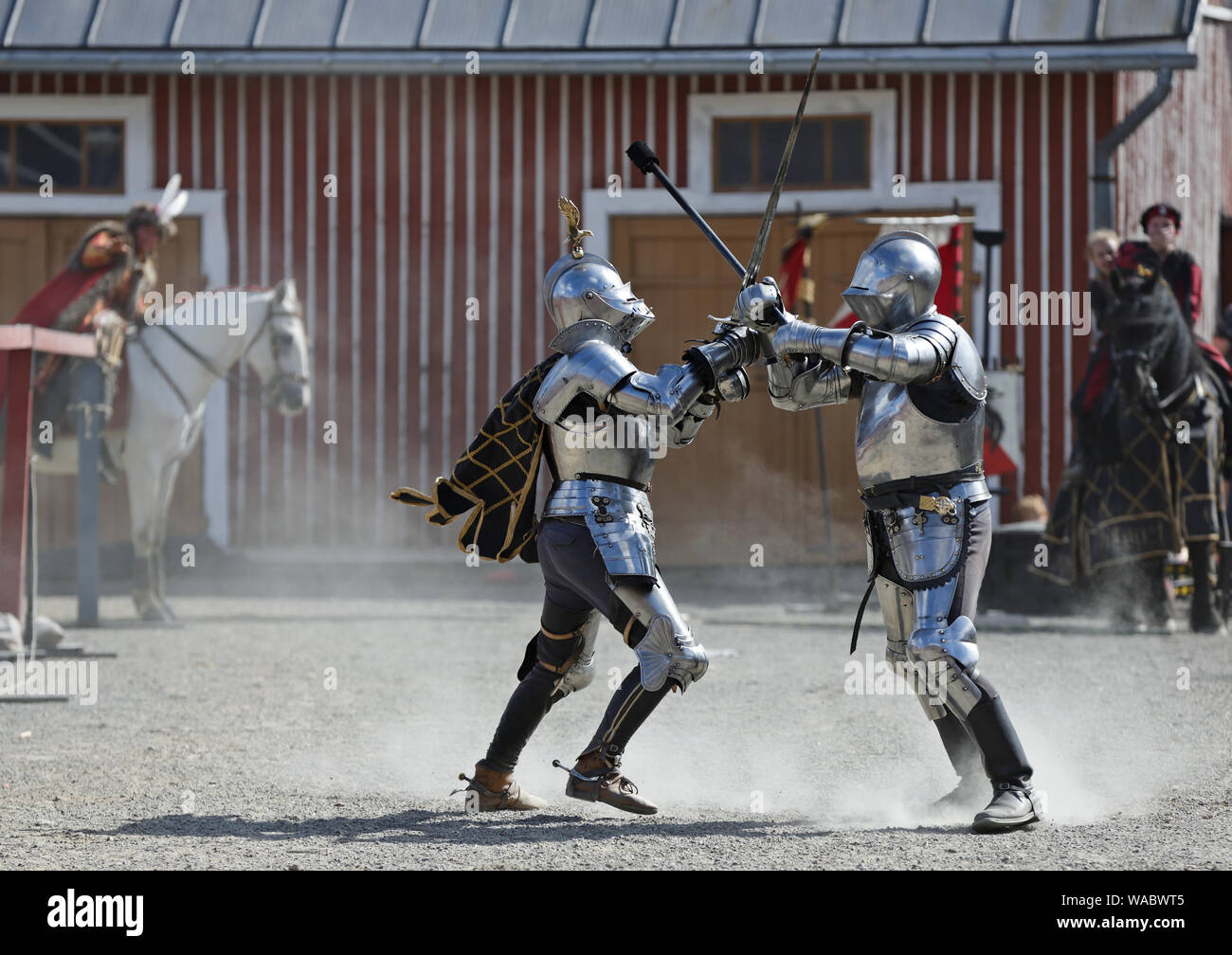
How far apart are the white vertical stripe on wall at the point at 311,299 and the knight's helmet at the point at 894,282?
27.7 ft

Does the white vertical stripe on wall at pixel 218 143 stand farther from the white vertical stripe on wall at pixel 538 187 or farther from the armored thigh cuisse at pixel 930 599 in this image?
the armored thigh cuisse at pixel 930 599

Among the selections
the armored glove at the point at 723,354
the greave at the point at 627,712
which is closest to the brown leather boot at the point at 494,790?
the greave at the point at 627,712

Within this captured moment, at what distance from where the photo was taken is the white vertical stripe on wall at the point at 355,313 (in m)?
13.3

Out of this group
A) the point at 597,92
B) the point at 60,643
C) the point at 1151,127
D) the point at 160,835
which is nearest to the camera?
the point at 160,835

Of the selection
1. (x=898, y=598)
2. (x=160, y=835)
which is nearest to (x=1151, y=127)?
(x=898, y=598)

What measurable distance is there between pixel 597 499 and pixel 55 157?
30.4 feet

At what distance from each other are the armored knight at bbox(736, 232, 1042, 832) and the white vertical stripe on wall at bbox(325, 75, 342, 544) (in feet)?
27.1

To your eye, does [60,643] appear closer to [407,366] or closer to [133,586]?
[133,586]

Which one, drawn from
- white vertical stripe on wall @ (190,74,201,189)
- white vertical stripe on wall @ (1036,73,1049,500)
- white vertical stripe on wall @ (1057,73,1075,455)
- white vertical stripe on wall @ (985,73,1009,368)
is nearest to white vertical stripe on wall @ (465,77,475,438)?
white vertical stripe on wall @ (190,74,201,189)

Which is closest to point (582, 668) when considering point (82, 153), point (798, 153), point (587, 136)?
point (798, 153)

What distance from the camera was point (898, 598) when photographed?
5.21 m

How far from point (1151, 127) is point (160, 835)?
11694 millimetres

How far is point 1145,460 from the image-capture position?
10195mm

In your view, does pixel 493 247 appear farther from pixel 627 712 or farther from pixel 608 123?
pixel 627 712
